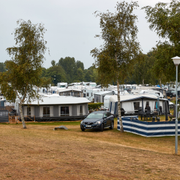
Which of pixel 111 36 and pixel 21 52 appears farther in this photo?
pixel 21 52

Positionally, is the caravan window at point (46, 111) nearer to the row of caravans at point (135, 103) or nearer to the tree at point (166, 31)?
the row of caravans at point (135, 103)

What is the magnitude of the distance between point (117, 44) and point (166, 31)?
3317mm

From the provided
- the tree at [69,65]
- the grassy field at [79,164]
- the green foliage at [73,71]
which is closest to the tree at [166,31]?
the grassy field at [79,164]

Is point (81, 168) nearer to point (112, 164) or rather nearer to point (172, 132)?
point (112, 164)

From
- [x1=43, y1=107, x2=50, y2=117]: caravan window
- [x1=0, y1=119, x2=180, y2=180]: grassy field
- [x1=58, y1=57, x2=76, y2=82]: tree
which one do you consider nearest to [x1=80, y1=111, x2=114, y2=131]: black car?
[x1=0, y1=119, x2=180, y2=180]: grassy field

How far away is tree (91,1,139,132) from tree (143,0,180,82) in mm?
1647

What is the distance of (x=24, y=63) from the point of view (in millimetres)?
19625

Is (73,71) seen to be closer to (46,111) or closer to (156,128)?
(46,111)

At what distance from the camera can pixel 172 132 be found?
54.4ft

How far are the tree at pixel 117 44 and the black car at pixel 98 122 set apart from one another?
111 inches

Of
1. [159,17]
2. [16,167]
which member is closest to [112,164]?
[16,167]

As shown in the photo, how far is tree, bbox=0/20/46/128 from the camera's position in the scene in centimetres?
1964

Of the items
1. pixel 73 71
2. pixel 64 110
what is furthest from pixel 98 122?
pixel 73 71

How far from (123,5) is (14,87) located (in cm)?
991
